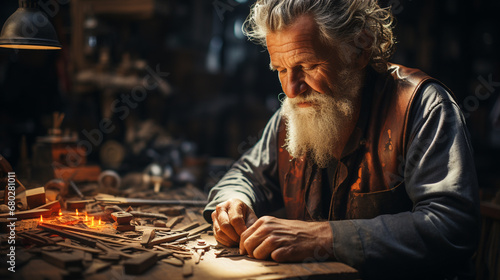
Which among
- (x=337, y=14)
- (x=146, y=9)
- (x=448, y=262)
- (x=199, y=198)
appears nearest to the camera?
(x=448, y=262)

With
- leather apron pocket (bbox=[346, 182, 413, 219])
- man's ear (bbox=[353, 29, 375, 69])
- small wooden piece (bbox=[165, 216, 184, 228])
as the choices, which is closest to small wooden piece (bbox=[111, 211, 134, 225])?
small wooden piece (bbox=[165, 216, 184, 228])

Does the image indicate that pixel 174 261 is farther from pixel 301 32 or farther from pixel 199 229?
pixel 301 32

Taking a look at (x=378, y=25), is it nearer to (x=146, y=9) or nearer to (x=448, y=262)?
(x=448, y=262)

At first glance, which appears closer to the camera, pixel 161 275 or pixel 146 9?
pixel 161 275

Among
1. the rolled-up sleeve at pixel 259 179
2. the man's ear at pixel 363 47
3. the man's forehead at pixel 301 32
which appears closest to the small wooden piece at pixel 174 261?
the rolled-up sleeve at pixel 259 179

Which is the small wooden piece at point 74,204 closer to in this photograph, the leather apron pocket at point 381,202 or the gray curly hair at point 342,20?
the gray curly hair at point 342,20

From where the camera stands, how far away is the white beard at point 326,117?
242cm

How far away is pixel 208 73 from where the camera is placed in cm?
997

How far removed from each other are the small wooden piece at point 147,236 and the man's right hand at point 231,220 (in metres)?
0.33

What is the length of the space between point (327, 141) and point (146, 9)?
3.95 m

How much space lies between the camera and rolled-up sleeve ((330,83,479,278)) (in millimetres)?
1859

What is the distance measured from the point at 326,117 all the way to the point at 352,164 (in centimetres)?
31

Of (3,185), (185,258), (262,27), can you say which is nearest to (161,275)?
(185,258)

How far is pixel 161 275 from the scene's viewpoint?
173 cm
